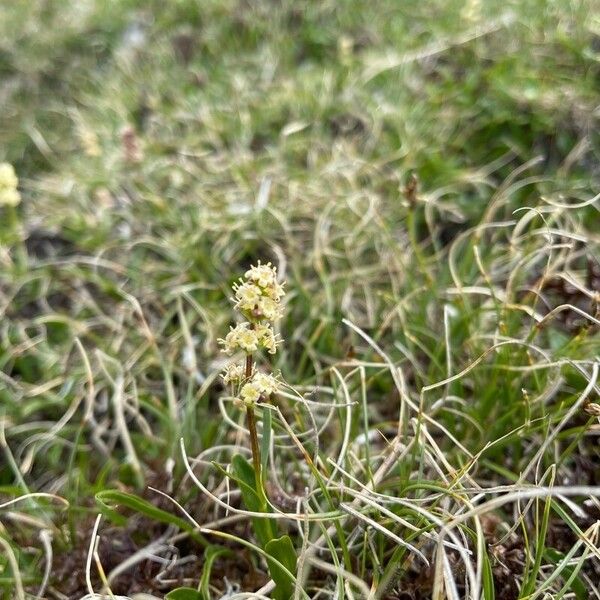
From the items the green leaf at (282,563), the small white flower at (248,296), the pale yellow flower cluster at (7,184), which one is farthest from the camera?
the pale yellow flower cluster at (7,184)

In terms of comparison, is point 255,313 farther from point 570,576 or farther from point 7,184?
point 7,184

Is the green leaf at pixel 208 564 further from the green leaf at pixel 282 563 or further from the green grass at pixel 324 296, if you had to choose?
the green leaf at pixel 282 563

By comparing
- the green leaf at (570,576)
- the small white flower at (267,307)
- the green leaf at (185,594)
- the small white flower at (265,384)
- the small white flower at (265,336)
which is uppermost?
the small white flower at (267,307)

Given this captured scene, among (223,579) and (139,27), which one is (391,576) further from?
(139,27)

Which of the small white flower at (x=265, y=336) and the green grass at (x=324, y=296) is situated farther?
the green grass at (x=324, y=296)

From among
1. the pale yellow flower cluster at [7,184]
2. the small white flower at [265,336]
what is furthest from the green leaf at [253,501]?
the pale yellow flower cluster at [7,184]

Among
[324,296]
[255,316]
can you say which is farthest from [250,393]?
[324,296]

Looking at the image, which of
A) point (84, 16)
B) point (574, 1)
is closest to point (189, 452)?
point (574, 1)
